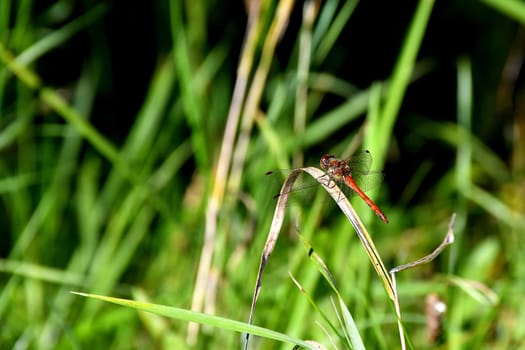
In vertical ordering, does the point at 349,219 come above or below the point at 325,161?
below

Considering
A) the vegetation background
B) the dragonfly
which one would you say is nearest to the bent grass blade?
the vegetation background

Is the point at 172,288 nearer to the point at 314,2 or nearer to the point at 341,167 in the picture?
the point at 341,167

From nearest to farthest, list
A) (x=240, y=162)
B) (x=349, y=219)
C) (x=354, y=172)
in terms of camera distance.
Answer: (x=349, y=219)
(x=354, y=172)
(x=240, y=162)

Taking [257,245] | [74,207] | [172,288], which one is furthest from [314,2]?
[74,207]

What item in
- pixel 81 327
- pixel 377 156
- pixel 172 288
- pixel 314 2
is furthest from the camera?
pixel 172 288

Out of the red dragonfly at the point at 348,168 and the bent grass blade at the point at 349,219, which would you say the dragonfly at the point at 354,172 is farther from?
the bent grass blade at the point at 349,219

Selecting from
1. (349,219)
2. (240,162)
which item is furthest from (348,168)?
(349,219)

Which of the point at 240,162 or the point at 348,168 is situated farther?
the point at 240,162

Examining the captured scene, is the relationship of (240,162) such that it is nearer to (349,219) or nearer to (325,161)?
(325,161)

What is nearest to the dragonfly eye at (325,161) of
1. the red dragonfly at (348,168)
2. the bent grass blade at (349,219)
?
the red dragonfly at (348,168)

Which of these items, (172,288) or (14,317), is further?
(172,288)
